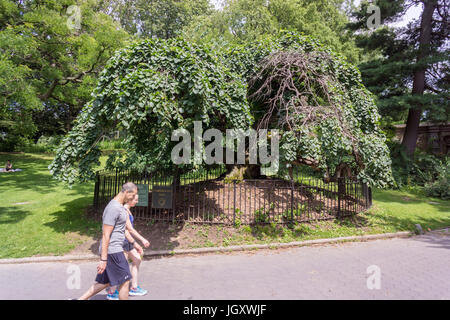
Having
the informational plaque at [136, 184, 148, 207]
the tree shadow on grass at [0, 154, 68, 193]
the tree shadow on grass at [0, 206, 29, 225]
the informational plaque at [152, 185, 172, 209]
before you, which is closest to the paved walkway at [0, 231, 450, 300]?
the informational plaque at [152, 185, 172, 209]

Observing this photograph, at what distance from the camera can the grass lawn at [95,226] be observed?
19.7 ft

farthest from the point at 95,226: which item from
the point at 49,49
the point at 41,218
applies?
the point at 49,49

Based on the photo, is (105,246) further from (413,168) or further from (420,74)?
(420,74)

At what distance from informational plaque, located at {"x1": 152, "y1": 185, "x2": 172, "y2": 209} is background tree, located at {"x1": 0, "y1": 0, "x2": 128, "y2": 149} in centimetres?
818

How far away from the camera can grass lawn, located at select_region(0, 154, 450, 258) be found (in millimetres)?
6020

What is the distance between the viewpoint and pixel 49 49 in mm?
13547

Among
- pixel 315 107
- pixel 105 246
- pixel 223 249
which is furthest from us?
pixel 315 107

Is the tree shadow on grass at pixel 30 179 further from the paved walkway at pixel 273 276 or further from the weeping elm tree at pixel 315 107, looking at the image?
the weeping elm tree at pixel 315 107

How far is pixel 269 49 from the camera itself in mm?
8188

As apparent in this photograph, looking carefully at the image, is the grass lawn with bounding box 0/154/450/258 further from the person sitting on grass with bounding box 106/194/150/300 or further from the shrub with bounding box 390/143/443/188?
the shrub with bounding box 390/143/443/188

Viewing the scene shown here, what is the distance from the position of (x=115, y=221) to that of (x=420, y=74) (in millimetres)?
19091

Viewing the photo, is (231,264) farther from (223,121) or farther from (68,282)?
(223,121)

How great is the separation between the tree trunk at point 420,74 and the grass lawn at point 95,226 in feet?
20.9

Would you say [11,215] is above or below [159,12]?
below
